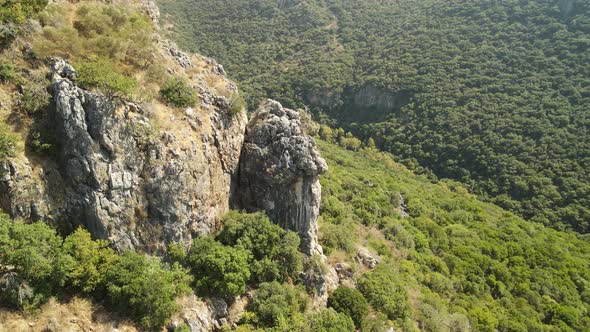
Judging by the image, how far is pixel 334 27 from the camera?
440 ft

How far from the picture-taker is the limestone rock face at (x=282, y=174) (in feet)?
72.6

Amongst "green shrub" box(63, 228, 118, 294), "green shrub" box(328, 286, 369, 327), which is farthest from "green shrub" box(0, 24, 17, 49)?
"green shrub" box(328, 286, 369, 327)

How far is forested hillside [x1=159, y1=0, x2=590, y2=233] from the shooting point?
76.5 metres

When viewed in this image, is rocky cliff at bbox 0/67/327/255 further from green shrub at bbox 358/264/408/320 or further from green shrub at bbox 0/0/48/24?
green shrub at bbox 358/264/408/320

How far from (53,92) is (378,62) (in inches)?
4402

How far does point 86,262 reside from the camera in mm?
15039

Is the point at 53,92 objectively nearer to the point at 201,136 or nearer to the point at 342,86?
the point at 201,136

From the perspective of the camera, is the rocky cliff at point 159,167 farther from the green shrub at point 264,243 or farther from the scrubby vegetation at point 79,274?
the green shrub at point 264,243

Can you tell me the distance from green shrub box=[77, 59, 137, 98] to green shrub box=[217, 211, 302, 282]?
8979 mm

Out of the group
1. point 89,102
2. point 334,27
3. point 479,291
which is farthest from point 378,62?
point 89,102

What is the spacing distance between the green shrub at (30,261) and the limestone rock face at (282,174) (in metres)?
10.9

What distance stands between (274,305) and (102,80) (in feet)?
45.1

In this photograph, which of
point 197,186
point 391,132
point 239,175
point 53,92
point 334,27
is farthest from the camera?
point 334,27

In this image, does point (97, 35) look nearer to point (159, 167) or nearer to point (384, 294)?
point (159, 167)
